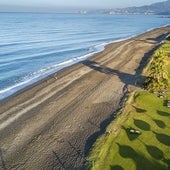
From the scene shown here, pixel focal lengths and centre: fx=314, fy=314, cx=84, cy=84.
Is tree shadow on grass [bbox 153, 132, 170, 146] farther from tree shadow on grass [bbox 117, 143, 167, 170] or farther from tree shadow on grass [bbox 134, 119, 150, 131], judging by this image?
tree shadow on grass [bbox 117, 143, 167, 170]

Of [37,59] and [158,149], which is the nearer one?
[158,149]

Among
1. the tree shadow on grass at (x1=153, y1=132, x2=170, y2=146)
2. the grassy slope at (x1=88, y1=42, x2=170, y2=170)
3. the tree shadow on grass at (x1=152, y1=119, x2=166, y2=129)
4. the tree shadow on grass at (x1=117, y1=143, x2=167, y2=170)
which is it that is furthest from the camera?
the tree shadow on grass at (x1=152, y1=119, x2=166, y2=129)

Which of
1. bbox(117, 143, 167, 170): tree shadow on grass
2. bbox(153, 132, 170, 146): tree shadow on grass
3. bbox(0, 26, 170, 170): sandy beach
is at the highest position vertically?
bbox(117, 143, 167, 170): tree shadow on grass

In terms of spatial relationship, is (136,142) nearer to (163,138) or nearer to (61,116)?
(163,138)

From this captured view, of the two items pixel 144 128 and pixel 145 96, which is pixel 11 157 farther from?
pixel 145 96

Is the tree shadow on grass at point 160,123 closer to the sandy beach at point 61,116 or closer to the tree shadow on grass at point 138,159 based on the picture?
the sandy beach at point 61,116

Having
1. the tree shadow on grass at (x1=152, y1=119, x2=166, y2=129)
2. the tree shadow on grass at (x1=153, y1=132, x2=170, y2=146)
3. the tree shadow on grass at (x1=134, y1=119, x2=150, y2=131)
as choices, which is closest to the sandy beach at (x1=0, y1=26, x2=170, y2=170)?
the tree shadow on grass at (x1=134, y1=119, x2=150, y2=131)

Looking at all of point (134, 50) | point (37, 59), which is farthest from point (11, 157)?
point (134, 50)

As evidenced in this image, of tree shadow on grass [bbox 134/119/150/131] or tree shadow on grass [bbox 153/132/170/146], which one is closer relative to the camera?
tree shadow on grass [bbox 153/132/170/146]
